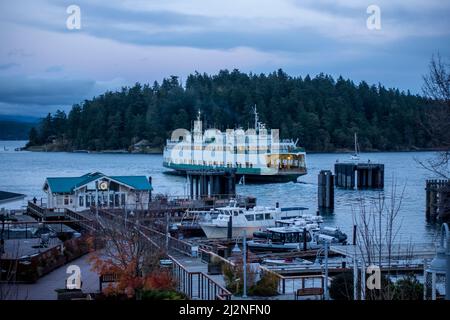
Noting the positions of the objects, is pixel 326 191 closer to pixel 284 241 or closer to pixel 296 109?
pixel 284 241

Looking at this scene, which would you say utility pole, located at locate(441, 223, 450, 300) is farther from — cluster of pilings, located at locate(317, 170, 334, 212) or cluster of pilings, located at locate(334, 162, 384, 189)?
cluster of pilings, located at locate(334, 162, 384, 189)

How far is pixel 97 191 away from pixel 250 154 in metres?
30.3

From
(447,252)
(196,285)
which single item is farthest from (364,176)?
(447,252)

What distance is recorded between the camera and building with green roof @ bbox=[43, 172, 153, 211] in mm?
23672

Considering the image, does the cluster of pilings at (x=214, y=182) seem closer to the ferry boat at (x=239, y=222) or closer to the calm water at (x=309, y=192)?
the calm water at (x=309, y=192)

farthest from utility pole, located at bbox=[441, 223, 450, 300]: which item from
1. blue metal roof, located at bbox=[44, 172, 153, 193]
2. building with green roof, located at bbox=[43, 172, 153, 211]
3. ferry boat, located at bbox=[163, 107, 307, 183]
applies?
ferry boat, located at bbox=[163, 107, 307, 183]

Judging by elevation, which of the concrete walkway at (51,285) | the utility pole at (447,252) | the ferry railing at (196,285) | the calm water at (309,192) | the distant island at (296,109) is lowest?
the calm water at (309,192)

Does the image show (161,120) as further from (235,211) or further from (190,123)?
(235,211)

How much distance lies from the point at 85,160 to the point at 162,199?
136ft

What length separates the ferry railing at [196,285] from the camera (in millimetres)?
8141

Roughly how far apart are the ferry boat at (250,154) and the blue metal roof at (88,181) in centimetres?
2645

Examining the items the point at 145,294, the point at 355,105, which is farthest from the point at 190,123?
the point at 145,294

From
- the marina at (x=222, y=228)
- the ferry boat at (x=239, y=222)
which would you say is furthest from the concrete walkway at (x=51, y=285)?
the ferry boat at (x=239, y=222)

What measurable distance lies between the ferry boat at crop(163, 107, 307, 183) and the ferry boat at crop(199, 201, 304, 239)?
2688cm
